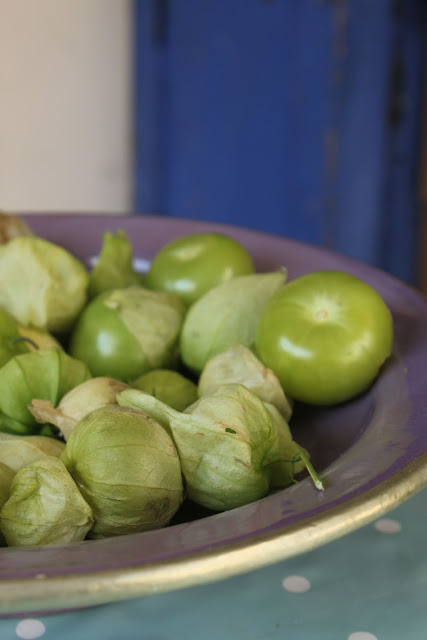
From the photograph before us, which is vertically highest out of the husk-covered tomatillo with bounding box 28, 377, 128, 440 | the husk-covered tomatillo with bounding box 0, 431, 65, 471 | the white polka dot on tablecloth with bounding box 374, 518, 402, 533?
the husk-covered tomatillo with bounding box 28, 377, 128, 440

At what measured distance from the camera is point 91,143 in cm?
183

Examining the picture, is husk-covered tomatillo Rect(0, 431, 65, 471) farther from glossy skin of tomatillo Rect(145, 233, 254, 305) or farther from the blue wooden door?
the blue wooden door

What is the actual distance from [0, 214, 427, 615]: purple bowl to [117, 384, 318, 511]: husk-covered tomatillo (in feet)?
0.11

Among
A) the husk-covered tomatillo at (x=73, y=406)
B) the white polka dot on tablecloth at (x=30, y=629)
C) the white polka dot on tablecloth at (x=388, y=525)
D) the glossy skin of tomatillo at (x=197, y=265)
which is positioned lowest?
the white polka dot on tablecloth at (x=30, y=629)

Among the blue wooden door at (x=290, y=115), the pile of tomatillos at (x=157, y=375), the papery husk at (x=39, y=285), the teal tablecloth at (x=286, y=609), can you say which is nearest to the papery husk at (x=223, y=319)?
the pile of tomatillos at (x=157, y=375)

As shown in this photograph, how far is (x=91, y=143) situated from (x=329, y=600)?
5.05 ft

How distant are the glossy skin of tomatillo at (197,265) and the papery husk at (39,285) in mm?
85

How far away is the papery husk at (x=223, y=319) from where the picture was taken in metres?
0.66

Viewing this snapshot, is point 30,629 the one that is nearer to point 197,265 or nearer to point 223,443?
point 223,443

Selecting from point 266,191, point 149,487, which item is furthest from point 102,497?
point 266,191

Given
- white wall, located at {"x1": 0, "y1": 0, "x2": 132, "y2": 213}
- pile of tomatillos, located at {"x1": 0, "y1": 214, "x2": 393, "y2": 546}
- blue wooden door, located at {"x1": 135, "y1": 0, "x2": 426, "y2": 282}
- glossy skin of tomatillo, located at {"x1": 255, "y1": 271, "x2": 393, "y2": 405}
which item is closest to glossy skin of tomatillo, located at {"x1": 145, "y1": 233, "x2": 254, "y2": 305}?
pile of tomatillos, located at {"x1": 0, "y1": 214, "x2": 393, "y2": 546}

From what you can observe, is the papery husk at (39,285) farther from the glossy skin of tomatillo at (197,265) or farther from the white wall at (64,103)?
the white wall at (64,103)

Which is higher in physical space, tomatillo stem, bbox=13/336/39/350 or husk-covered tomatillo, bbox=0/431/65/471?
tomatillo stem, bbox=13/336/39/350

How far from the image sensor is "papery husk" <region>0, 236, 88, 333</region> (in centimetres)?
68
